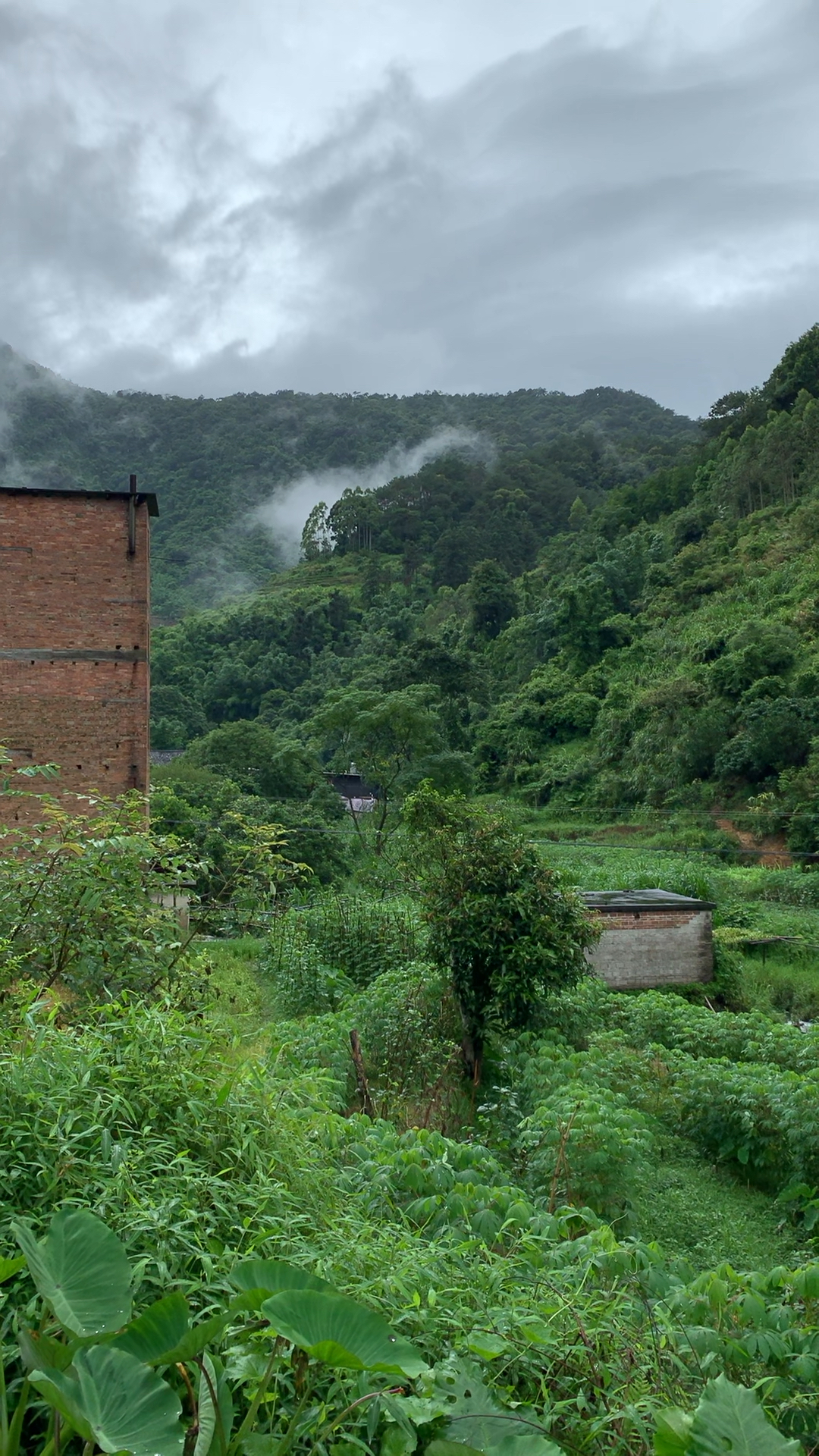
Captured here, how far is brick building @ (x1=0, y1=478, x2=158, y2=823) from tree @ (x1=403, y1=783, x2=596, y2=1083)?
154 inches

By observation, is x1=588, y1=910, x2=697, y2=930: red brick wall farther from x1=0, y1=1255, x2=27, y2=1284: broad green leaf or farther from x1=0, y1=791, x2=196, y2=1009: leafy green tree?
x1=0, y1=1255, x2=27, y2=1284: broad green leaf

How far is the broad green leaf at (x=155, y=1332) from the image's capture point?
6.69 feet

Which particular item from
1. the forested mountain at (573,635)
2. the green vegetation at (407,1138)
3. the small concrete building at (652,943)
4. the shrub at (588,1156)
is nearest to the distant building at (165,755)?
the forested mountain at (573,635)

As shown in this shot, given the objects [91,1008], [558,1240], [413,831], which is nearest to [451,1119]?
[558,1240]

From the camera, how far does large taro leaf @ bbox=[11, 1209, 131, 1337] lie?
81.4 inches

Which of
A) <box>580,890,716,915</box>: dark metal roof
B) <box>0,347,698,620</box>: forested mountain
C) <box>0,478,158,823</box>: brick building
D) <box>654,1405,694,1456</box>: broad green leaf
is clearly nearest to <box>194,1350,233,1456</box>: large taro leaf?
<box>654,1405,694,1456</box>: broad green leaf

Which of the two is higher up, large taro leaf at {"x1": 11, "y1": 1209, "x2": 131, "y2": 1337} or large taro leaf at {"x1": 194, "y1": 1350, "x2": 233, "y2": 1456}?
large taro leaf at {"x1": 11, "y1": 1209, "x2": 131, "y2": 1337}

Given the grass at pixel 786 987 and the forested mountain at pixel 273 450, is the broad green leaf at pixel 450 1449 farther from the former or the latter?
A: the forested mountain at pixel 273 450

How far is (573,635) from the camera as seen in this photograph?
39.2m

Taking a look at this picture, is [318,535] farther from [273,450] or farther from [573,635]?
[573,635]

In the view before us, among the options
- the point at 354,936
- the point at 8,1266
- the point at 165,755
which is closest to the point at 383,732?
the point at 165,755

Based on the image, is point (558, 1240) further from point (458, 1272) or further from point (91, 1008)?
point (91, 1008)

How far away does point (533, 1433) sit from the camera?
86.8 inches

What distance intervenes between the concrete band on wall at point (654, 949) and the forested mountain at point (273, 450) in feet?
137
